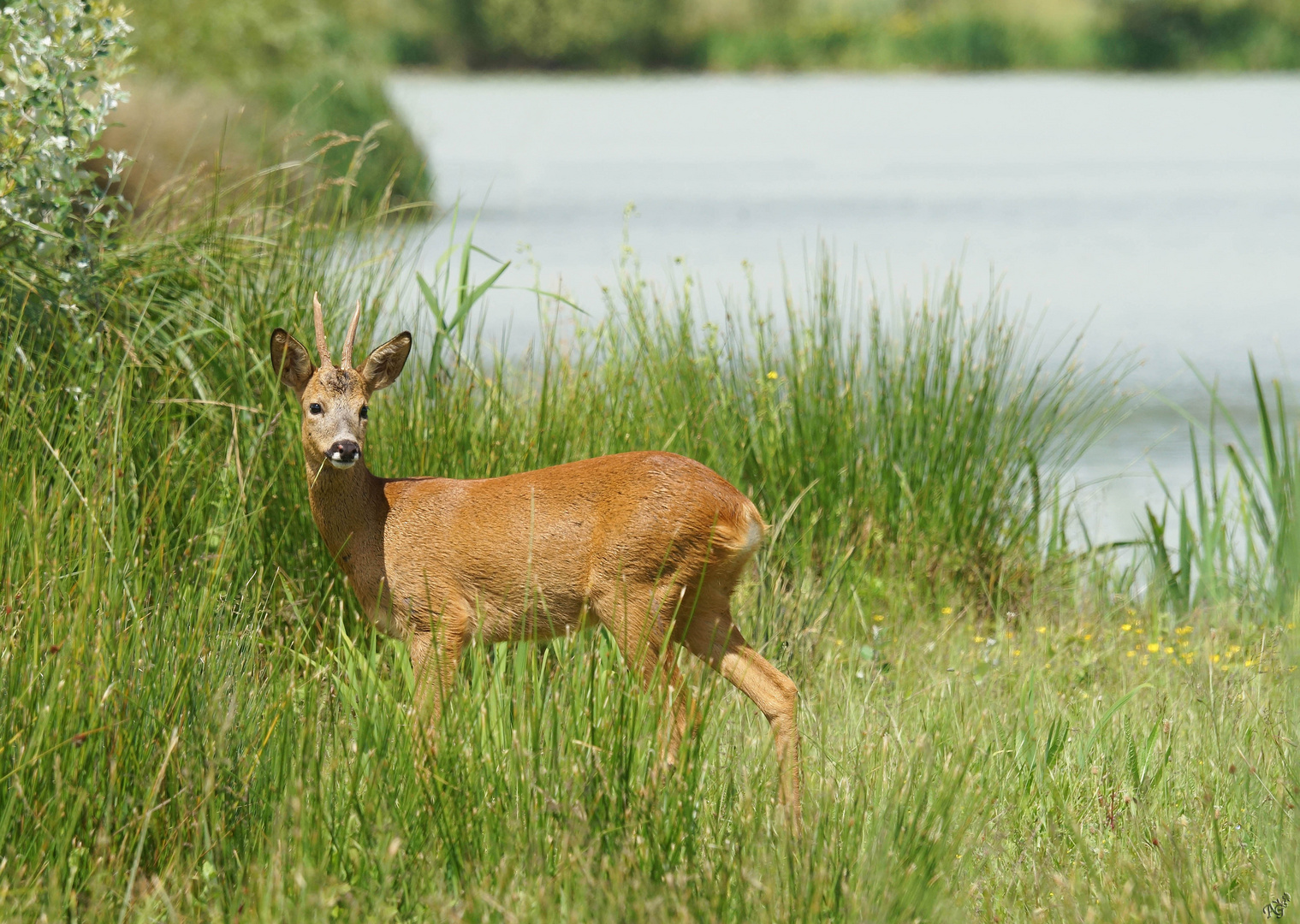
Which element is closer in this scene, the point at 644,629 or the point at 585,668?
the point at 644,629

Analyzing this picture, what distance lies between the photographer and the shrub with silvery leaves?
4.46 metres

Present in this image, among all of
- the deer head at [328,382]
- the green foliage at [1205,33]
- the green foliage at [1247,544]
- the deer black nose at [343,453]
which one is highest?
the green foliage at [1205,33]

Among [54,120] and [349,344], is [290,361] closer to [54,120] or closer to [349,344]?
[349,344]

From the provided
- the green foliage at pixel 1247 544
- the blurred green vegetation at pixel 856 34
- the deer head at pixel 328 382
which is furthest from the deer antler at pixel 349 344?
the blurred green vegetation at pixel 856 34

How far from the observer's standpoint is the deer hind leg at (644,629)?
130 inches

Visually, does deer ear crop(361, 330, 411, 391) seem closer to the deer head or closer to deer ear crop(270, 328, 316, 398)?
the deer head

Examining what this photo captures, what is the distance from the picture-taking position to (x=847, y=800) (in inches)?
130

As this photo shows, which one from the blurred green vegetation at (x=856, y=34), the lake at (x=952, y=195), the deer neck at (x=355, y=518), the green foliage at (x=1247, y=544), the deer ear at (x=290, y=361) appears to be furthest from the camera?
the blurred green vegetation at (x=856, y=34)

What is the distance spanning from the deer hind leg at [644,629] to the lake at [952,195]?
1.80m

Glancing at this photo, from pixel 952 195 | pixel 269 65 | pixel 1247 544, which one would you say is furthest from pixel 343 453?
pixel 952 195

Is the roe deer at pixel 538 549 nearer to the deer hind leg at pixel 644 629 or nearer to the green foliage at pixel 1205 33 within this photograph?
the deer hind leg at pixel 644 629

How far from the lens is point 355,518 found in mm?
3680

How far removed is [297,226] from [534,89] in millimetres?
46630

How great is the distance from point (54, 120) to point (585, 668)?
8.14ft
